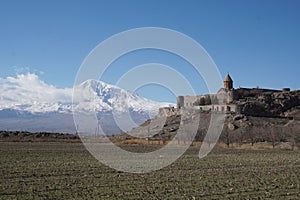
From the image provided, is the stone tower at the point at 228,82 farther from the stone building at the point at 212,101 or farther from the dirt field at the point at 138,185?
the dirt field at the point at 138,185

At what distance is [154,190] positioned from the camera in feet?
66.8

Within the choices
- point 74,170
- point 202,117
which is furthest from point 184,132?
point 74,170

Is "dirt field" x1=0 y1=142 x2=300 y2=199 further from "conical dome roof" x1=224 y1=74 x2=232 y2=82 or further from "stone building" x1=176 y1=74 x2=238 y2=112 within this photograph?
"conical dome roof" x1=224 y1=74 x2=232 y2=82

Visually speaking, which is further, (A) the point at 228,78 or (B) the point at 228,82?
(A) the point at 228,78

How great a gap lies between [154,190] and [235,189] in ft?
13.2

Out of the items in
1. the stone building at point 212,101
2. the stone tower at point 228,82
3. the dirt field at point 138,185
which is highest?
the stone tower at point 228,82

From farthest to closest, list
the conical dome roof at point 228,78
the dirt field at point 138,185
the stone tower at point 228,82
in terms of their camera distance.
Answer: the conical dome roof at point 228,78, the stone tower at point 228,82, the dirt field at point 138,185

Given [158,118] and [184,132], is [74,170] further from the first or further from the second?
[158,118]

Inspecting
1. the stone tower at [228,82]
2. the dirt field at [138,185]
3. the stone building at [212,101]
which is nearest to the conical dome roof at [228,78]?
the stone tower at [228,82]

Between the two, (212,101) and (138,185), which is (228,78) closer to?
(212,101)

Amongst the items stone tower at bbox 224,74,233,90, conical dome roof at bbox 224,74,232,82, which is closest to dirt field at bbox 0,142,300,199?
stone tower at bbox 224,74,233,90

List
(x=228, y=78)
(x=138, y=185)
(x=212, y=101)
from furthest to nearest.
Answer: (x=228, y=78) → (x=212, y=101) → (x=138, y=185)

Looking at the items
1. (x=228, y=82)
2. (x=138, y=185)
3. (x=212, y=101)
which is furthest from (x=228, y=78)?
(x=138, y=185)

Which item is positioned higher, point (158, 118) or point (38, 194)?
point (158, 118)
